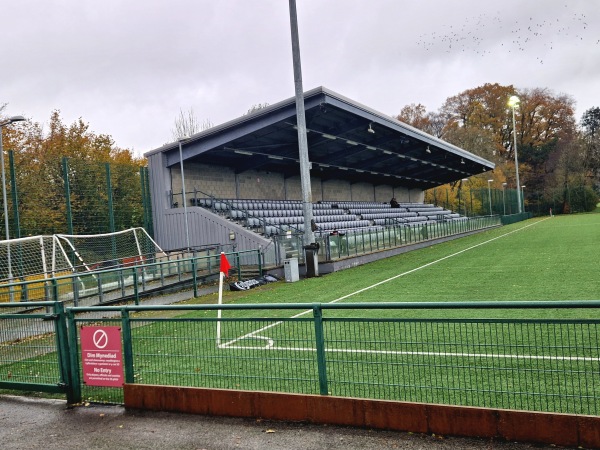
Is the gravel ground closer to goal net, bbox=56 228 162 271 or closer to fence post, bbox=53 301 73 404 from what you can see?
fence post, bbox=53 301 73 404

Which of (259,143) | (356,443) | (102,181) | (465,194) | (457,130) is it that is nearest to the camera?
(356,443)

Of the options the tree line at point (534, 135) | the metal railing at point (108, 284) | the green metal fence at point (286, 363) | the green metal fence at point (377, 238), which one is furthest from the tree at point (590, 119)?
the green metal fence at point (286, 363)

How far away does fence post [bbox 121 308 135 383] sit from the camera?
534cm

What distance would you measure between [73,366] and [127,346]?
0.80m

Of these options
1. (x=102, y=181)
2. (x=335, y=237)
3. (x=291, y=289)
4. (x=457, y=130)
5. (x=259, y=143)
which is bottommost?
(x=291, y=289)

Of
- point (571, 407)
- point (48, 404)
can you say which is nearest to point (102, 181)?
point (48, 404)

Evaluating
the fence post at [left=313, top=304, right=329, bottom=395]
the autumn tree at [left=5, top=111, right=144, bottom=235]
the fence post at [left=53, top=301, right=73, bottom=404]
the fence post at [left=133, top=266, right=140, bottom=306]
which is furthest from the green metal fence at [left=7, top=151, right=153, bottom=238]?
the fence post at [left=313, top=304, right=329, bottom=395]

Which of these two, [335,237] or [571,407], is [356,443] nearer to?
[571,407]

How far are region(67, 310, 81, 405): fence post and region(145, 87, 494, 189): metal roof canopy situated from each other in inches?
618

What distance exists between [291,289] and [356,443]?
35.5ft

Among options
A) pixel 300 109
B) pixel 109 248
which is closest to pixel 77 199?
pixel 109 248

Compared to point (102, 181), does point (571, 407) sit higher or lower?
lower

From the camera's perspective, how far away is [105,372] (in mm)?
5500

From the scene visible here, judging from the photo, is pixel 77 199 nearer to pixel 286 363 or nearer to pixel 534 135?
pixel 286 363
